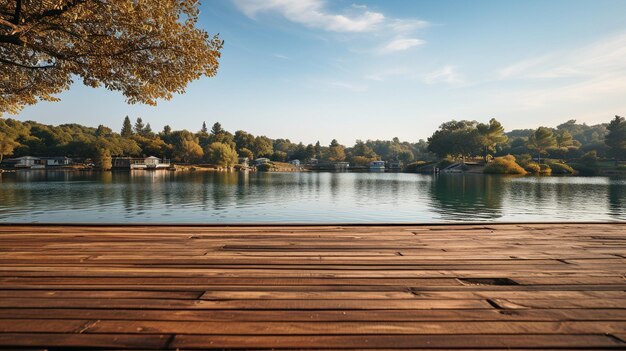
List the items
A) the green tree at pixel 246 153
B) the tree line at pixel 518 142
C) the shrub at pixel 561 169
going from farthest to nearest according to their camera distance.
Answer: the green tree at pixel 246 153 → the tree line at pixel 518 142 → the shrub at pixel 561 169

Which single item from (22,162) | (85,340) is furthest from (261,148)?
(85,340)

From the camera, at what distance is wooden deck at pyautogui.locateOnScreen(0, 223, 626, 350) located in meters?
2.33

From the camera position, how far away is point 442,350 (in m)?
2.19

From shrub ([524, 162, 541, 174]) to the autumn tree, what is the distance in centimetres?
9379

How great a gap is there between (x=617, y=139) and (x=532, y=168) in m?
22.8

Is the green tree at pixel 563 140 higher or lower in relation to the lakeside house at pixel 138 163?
higher

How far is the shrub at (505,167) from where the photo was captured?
80938 millimetres

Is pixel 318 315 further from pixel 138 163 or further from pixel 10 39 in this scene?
pixel 138 163

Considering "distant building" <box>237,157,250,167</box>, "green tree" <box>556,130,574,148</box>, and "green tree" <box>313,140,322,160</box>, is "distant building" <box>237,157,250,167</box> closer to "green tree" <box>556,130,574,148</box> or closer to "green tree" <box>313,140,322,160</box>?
"green tree" <box>313,140,322,160</box>

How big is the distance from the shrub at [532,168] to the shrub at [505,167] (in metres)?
3.83

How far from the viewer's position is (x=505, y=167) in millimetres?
81438

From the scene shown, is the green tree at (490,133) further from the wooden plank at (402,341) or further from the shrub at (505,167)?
the wooden plank at (402,341)

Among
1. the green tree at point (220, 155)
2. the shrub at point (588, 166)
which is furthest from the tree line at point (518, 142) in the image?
the green tree at point (220, 155)

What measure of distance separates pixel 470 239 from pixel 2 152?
114m
